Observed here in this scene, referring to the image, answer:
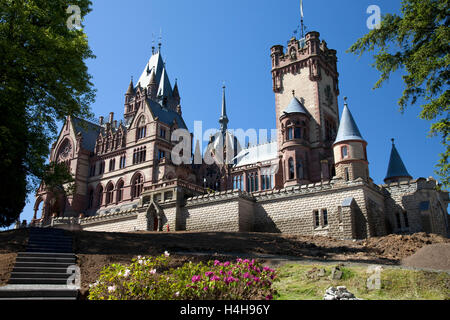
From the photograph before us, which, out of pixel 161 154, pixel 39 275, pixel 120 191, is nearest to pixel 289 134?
pixel 161 154

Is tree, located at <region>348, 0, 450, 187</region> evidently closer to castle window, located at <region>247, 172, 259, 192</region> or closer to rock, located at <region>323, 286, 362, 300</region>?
rock, located at <region>323, 286, 362, 300</region>

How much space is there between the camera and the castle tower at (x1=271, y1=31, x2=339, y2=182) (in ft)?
148

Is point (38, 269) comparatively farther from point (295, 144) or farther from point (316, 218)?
point (295, 144)

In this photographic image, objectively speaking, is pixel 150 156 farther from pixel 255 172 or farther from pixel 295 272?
pixel 295 272

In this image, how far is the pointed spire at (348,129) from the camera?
36.5m

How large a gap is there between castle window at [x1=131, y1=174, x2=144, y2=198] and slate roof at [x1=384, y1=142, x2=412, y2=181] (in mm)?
30516

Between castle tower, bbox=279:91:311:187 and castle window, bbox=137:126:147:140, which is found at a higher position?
castle window, bbox=137:126:147:140

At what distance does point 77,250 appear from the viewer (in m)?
18.6

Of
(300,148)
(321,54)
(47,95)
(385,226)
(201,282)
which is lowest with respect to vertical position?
(201,282)

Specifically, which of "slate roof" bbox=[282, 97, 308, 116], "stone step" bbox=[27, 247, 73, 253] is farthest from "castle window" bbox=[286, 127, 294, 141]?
"stone step" bbox=[27, 247, 73, 253]

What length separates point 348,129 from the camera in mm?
37250

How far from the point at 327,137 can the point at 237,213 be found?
62.4 feet

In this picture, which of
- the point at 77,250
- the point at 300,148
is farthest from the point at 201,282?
the point at 300,148

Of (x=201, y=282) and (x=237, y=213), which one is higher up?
(x=237, y=213)
